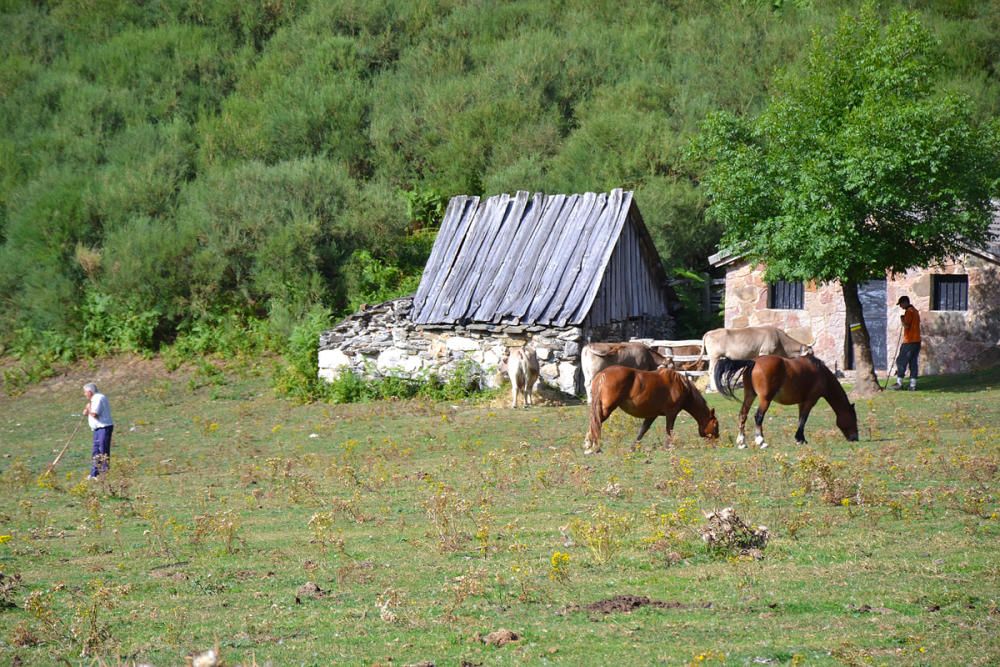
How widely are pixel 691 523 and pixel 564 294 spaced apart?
46.0ft

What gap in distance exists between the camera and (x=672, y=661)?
651 centimetres

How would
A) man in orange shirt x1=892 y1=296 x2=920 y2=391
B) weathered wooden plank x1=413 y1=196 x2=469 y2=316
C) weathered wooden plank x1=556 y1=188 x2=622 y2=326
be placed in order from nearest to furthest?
man in orange shirt x1=892 y1=296 x2=920 y2=391 < weathered wooden plank x1=556 y1=188 x2=622 y2=326 < weathered wooden plank x1=413 y1=196 x2=469 y2=316

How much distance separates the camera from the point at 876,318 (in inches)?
1045

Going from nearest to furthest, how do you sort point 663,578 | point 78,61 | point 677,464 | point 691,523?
point 663,578 → point 691,523 → point 677,464 → point 78,61

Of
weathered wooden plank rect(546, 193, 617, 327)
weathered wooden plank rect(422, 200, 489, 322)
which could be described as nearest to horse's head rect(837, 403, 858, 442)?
weathered wooden plank rect(546, 193, 617, 327)

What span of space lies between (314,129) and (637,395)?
2869 cm

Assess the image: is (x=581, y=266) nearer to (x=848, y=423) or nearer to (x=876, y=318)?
(x=876, y=318)

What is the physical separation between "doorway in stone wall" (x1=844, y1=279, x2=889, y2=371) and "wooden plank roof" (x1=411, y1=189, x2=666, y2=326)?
207 inches

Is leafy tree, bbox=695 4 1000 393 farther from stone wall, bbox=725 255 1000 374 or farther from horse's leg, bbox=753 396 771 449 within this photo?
horse's leg, bbox=753 396 771 449

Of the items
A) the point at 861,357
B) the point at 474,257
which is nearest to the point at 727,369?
the point at 861,357

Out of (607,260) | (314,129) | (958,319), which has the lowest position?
(958,319)

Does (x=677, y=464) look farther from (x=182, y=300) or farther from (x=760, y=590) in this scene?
(x=182, y=300)

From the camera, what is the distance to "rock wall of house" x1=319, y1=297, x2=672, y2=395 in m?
23.2

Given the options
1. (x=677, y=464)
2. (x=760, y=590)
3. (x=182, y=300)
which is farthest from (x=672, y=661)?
(x=182, y=300)
